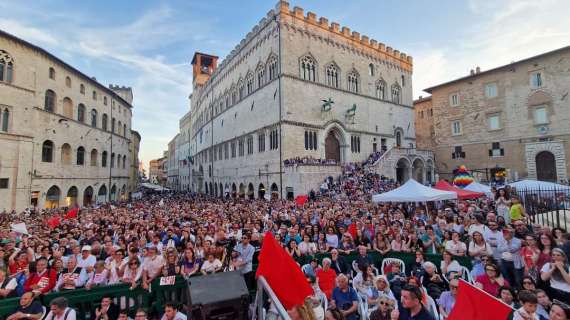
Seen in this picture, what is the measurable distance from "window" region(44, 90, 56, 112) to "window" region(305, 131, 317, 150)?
2333 cm

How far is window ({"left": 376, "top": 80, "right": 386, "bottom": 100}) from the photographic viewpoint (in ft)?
113

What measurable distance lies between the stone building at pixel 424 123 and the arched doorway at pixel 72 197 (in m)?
46.7

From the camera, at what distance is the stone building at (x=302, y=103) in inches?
1039

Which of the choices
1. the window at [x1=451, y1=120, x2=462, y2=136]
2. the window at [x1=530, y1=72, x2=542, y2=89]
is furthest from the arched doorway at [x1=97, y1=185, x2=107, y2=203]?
the window at [x1=530, y1=72, x2=542, y2=89]

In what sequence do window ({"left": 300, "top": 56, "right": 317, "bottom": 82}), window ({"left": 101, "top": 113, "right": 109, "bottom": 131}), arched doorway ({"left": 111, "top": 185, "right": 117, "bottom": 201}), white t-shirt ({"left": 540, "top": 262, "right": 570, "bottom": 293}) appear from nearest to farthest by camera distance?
white t-shirt ({"left": 540, "top": 262, "right": 570, "bottom": 293})
window ({"left": 300, "top": 56, "right": 317, "bottom": 82})
window ({"left": 101, "top": 113, "right": 109, "bottom": 131})
arched doorway ({"left": 111, "top": 185, "right": 117, "bottom": 201})

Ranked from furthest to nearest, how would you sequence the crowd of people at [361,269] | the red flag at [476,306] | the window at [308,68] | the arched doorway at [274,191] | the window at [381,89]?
1. the window at [381,89]
2. the window at [308,68]
3. the arched doorway at [274,191]
4. the crowd of people at [361,269]
5. the red flag at [476,306]

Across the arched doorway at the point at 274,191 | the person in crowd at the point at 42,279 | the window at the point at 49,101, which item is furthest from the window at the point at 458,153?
the window at the point at 49,101

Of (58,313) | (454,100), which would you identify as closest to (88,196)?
(58,313)

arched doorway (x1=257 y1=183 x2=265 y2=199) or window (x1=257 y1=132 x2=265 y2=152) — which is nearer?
arched doorway (x1=257 y1=183 x2=265 y2=199)

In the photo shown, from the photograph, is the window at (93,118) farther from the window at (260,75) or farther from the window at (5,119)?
the window at (260,75)

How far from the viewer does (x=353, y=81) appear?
3206 cm

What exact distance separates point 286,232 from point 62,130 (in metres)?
27.2

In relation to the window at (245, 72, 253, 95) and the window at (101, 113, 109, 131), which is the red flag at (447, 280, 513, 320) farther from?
the window at (101, 113, 109, 131)

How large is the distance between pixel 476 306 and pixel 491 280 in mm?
2425
